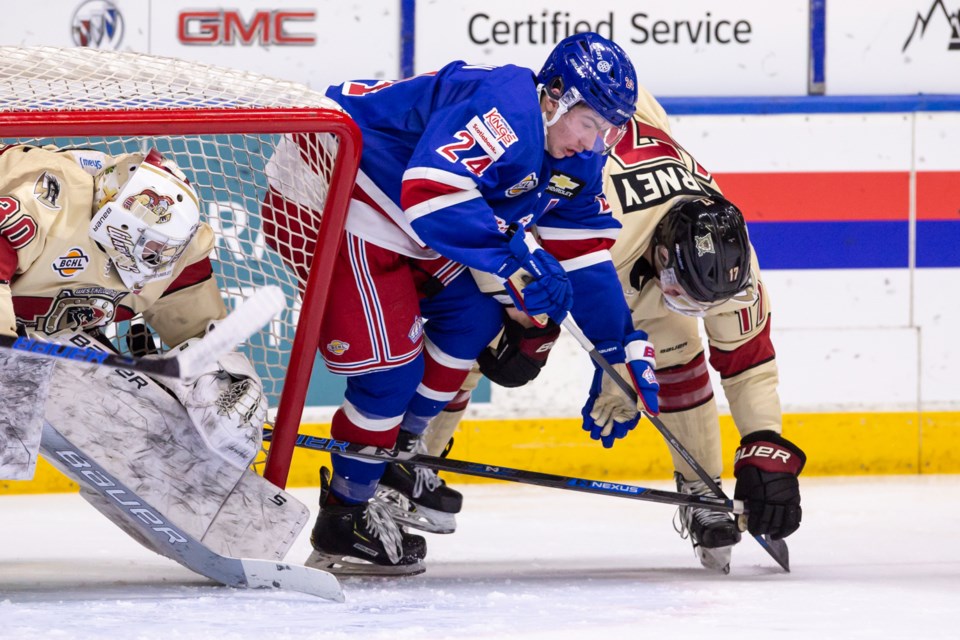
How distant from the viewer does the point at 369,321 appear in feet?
8.30

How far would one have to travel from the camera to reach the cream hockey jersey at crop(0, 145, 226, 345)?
2.17 m

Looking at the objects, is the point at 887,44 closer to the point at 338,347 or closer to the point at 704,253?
the point at 704,253

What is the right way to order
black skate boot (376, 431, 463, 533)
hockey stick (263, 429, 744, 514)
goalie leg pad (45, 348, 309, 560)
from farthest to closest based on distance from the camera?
1. black skate boot (376, 431, 463, 533)
2. hockey stick (263, 429, 744, 514)
3. goalie leg pad (45, 348, 309, 560)

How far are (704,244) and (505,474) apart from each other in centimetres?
60

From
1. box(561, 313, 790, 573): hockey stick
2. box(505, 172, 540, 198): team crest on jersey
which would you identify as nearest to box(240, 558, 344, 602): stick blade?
box(561, 313, 790, 573): hockey stick

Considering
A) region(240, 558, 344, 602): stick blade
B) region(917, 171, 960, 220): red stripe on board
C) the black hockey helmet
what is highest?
the black hockey helmet

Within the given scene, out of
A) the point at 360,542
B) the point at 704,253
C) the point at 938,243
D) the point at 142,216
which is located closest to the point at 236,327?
the point at 142,216

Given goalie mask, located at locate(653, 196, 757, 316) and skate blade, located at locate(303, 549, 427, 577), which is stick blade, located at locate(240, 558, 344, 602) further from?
goalie mask, located at locate(653, 196, 757, 316)

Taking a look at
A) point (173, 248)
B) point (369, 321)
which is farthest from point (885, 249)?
point (173, 248)

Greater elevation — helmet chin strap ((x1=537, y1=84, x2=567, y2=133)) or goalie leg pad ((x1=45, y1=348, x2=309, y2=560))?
helmet chin strap ((x1=537, y1=84, x2=567, y2=133))

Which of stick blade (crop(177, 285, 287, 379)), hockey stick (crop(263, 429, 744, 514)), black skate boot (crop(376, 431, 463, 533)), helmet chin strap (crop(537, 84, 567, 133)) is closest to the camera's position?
stick blade (crop(177, 285, 287, 379))

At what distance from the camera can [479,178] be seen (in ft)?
7.82

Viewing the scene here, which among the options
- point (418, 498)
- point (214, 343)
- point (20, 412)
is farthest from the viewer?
point (418, 498)

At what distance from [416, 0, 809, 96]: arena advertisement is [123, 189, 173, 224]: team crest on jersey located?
2.09 m
